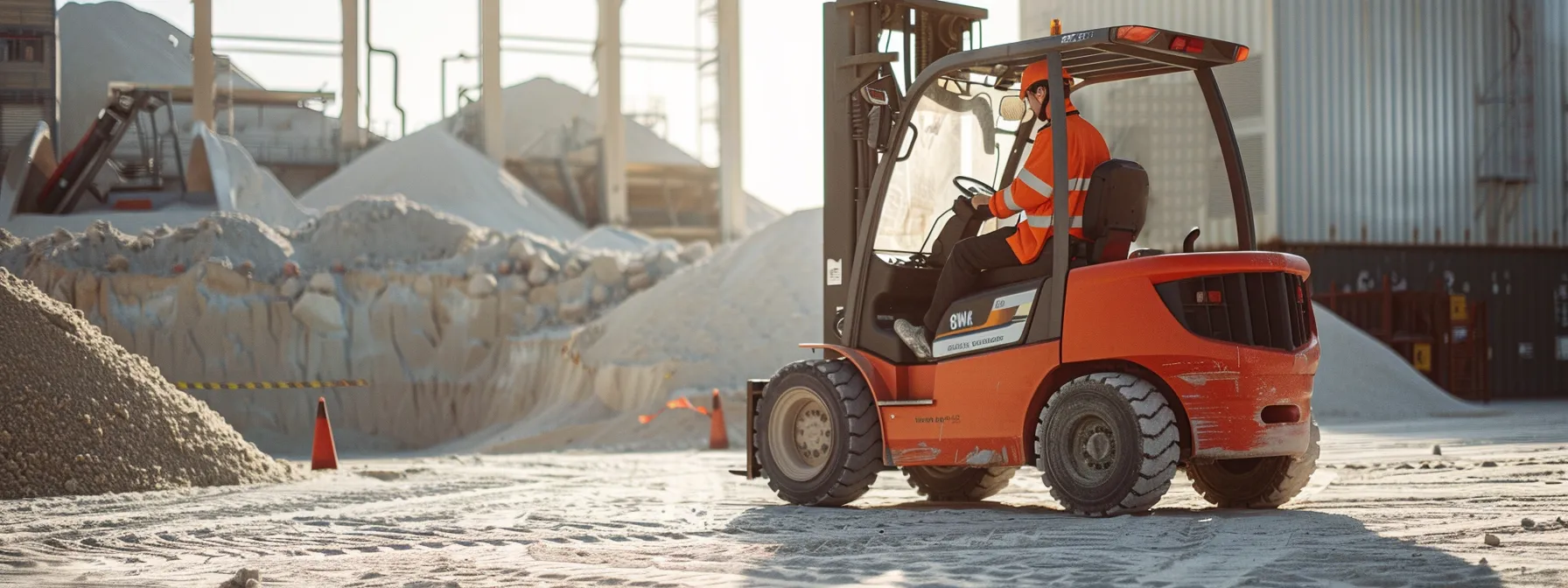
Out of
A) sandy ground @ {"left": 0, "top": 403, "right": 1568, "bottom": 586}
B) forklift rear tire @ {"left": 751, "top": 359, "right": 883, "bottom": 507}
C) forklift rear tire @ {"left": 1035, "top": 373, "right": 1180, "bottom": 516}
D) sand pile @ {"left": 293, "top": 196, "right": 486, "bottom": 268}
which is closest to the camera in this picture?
sandy ground @ {"left": 0, "top": 403, "right": 1568, "bottom": 586}

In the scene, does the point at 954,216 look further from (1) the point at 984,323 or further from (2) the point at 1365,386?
(2) the point at 1365,386

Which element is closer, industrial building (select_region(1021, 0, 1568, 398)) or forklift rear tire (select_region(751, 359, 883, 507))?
forklift rear tire (select_region(751, 359, 883, 507))

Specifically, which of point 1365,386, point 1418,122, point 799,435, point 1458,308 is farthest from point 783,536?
point 1418,122

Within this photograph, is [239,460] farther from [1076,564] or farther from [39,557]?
[1076,564]

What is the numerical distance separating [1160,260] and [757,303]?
14.0 metres

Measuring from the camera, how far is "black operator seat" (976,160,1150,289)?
22.6 ft

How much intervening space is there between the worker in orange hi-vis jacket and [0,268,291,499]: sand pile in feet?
17.5

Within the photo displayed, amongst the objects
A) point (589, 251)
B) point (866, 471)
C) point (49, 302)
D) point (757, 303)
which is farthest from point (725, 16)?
point (866, 471)

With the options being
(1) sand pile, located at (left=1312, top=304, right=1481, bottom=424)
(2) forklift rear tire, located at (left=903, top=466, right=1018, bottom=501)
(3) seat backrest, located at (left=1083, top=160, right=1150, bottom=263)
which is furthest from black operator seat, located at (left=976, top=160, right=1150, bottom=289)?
(1) sand pile, located at (left=1312, top=304, right=1481, bottom=424)

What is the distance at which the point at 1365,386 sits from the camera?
17906 millimetres

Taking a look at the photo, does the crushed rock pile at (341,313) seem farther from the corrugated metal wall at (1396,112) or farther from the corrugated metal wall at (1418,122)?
the corrugated metal wall at (1418,122)

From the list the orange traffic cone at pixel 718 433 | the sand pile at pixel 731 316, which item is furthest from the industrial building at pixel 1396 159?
the orange traffic cone at pixel 718 433

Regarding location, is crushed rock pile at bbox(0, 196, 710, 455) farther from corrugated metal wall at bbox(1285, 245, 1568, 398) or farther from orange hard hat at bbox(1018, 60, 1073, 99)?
orange hard hat at bbox(1018, 60, 1073, 99)

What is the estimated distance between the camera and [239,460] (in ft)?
35.2
